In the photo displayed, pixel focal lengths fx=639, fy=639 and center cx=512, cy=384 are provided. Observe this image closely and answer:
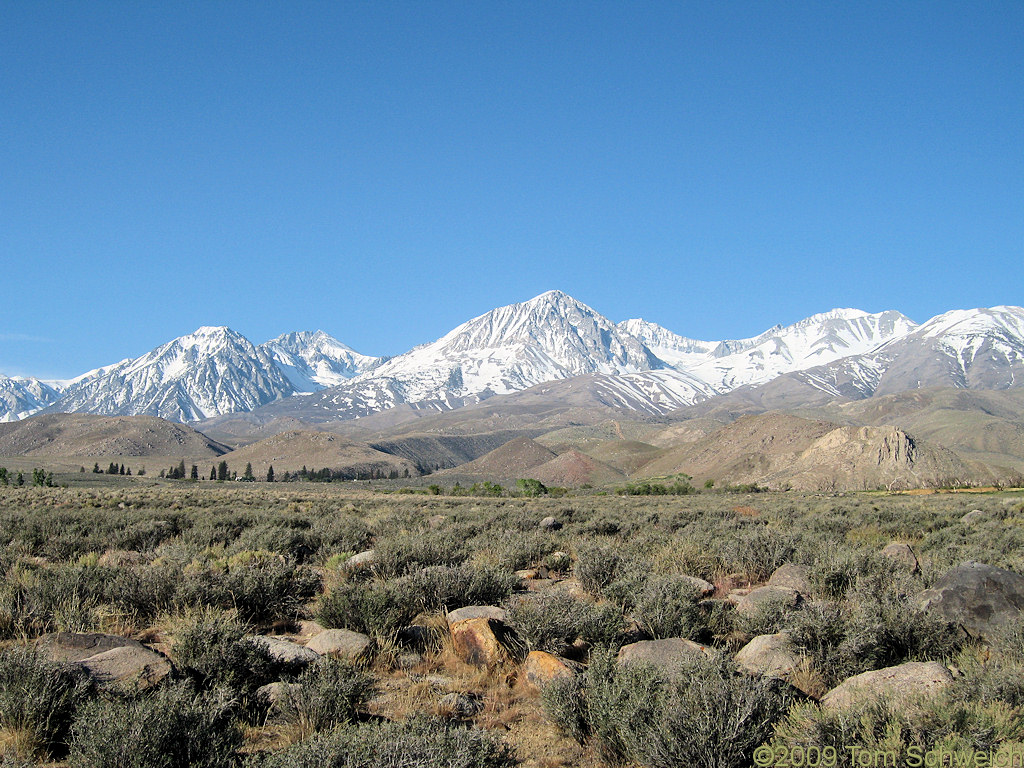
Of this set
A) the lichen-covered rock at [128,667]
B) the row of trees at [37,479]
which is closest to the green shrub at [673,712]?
the lichen-covered rock at [128,667]

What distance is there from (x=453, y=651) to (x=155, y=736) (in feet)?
13.1

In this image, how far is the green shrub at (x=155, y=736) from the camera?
14.7 ft

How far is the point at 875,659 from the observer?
282 inches

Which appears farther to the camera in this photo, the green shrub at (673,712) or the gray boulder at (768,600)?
the gray boulder at (768,600)

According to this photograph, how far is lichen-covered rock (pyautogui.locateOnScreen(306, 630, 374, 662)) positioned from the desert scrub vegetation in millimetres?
265

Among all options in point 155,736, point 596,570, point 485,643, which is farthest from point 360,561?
point 155,736

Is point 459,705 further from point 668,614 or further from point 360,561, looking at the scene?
point 360,561

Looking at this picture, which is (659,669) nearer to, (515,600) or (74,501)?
(515,600)

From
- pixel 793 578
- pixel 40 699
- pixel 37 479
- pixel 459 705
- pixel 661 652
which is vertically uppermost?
pixel 40 699

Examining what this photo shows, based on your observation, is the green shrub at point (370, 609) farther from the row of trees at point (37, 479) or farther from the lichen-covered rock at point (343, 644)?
the row of trees at point (37, 479)

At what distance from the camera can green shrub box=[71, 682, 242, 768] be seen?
447 cm

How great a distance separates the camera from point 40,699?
5367mm

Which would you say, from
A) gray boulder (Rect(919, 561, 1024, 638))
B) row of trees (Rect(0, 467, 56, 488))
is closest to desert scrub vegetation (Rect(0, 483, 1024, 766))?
gray boulder (Rect(919, 561, 1024, 638))

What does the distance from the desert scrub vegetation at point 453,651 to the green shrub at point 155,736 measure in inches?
0.6
